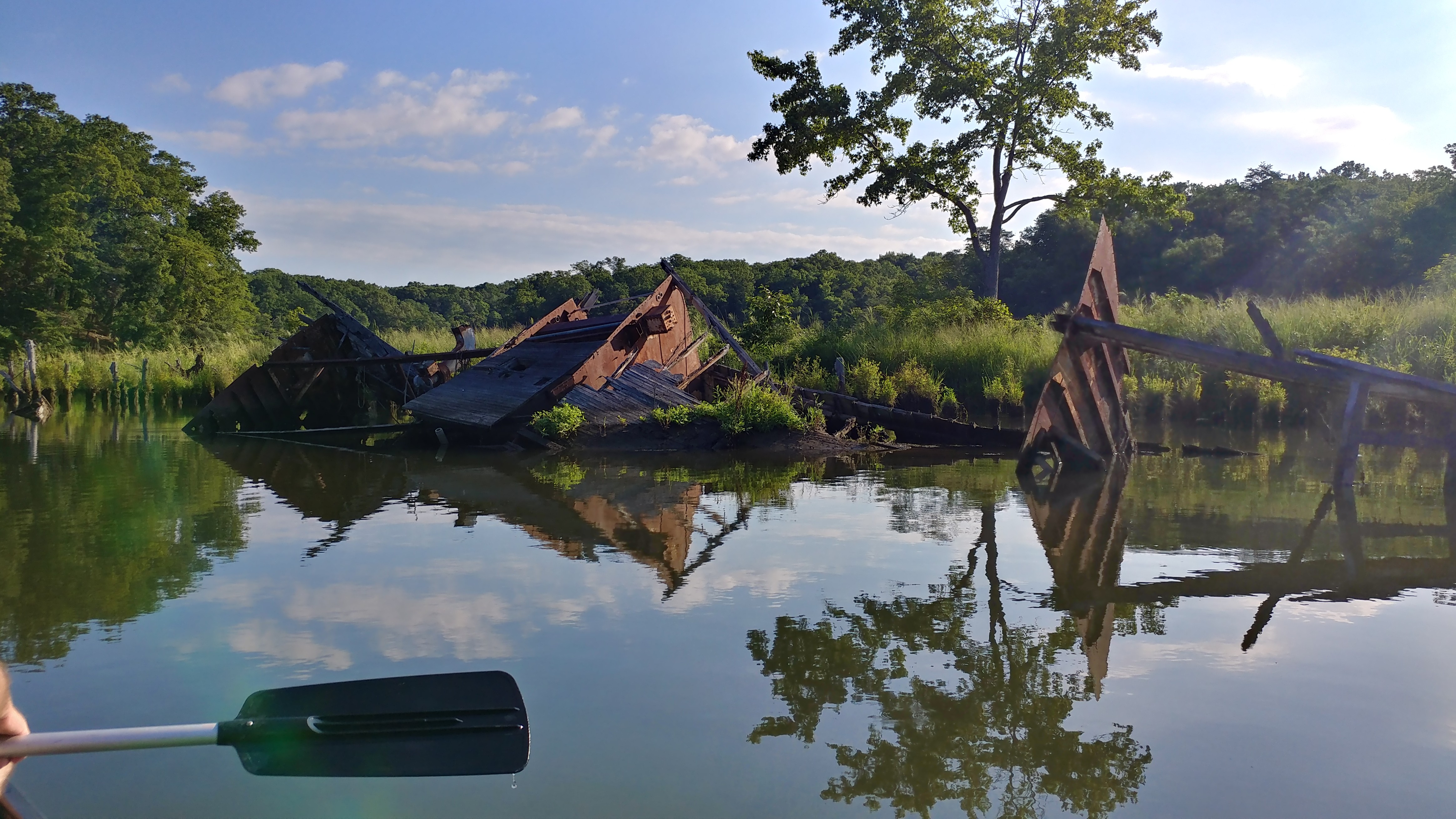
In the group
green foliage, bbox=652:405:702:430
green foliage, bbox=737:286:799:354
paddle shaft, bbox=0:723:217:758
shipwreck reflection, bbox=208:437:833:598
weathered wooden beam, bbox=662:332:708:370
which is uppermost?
green foliage, bbox=737:286:799:354

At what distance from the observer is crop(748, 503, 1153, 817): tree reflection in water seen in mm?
3260

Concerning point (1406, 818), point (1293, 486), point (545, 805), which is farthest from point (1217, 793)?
point (1293, 486)

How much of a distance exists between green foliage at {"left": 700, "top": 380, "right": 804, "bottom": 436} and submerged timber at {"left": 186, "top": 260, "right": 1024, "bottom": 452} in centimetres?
21

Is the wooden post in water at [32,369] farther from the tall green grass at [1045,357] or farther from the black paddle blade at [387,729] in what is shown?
the black paddle blade at [387,729]

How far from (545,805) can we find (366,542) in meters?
4.73

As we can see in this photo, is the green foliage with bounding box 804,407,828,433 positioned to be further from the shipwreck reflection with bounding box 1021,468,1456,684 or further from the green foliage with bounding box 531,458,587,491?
the shipwreck reflection with bounding box 1021,468,1456,684

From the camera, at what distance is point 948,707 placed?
395 centimetres

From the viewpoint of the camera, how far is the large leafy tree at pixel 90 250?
143 feet

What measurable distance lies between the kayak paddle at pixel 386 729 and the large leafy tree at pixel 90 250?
49.3 metres

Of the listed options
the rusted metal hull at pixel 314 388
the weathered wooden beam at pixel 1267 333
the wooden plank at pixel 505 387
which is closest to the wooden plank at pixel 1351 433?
the weathered wooden beam at pixel 1267 333

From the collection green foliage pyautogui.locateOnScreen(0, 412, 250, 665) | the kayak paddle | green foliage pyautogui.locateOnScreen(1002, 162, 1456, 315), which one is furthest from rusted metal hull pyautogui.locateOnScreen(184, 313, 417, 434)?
green foliage pyautogui.locateOnScreen(1002, 162, 1456, 315)

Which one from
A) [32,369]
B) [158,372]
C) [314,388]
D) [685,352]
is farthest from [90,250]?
[685,352]

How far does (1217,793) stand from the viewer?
10.6 ft

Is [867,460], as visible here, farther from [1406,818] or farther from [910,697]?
[1406,818]
